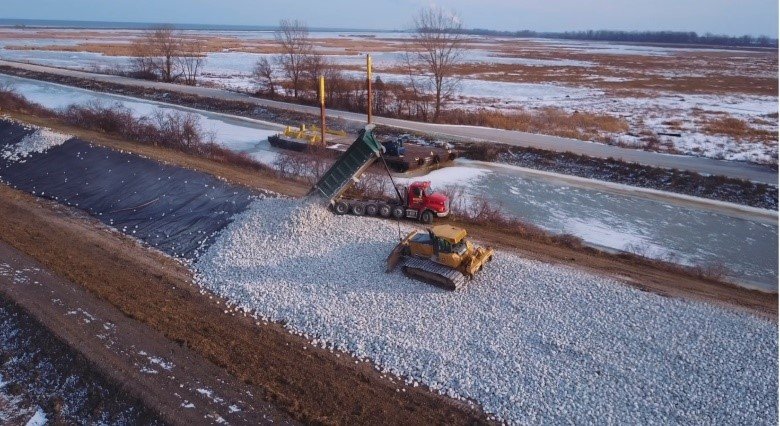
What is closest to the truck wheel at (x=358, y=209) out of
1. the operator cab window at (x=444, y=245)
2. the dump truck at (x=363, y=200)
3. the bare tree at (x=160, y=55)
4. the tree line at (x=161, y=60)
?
the dump truck at (x=363, y=200)

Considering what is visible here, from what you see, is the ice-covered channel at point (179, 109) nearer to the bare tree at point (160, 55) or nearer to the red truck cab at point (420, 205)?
the bare tree at point (160, 55)

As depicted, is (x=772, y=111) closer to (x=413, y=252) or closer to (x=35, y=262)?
(x=413, y=252)

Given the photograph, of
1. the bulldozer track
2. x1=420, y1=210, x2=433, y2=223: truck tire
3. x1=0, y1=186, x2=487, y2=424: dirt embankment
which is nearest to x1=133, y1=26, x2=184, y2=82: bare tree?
x1=0, y1=186, x2=487, y2=424: dirt embankment

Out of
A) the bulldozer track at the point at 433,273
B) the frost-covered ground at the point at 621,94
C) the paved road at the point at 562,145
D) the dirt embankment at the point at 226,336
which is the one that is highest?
the frost-covered ground at the point at 621,94

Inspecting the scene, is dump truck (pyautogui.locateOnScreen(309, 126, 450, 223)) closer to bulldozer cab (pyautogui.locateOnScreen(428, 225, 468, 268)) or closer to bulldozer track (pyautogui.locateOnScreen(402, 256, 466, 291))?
bulldozer track (pyautogui.locateOnScreen(402, 256, 466, 291))

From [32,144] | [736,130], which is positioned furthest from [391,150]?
[736,130]
